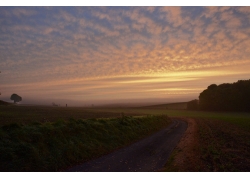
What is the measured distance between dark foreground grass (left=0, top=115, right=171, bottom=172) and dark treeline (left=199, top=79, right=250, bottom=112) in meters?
92.0

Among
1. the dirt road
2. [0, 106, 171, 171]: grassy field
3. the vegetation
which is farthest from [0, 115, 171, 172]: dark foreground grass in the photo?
the vegetation

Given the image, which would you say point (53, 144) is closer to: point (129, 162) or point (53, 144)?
point (53, 144)

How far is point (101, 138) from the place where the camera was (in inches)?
832

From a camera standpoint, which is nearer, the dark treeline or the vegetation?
the dark treeline

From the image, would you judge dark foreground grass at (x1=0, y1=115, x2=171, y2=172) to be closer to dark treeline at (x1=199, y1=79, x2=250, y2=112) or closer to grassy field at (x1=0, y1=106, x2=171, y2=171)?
grassy field at (x1=0, y1=106, x2=171, y2=171)

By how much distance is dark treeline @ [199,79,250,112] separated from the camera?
99875 millimetres

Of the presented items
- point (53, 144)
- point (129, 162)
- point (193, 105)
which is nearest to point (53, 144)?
point (53, 144)

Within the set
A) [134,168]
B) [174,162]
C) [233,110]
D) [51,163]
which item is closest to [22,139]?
[51,163]

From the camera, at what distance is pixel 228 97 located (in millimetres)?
104250

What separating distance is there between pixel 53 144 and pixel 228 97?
102 metres

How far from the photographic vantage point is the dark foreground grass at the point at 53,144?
13242 millimetres

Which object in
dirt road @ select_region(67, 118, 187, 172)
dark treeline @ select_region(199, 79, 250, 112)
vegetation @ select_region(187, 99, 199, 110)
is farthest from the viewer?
vegetation @ select_region(187, 99, 199, 110)

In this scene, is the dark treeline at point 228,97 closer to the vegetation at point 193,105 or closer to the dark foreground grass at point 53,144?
the vegetation at point 193,105

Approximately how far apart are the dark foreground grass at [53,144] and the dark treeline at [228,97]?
3621 inches
